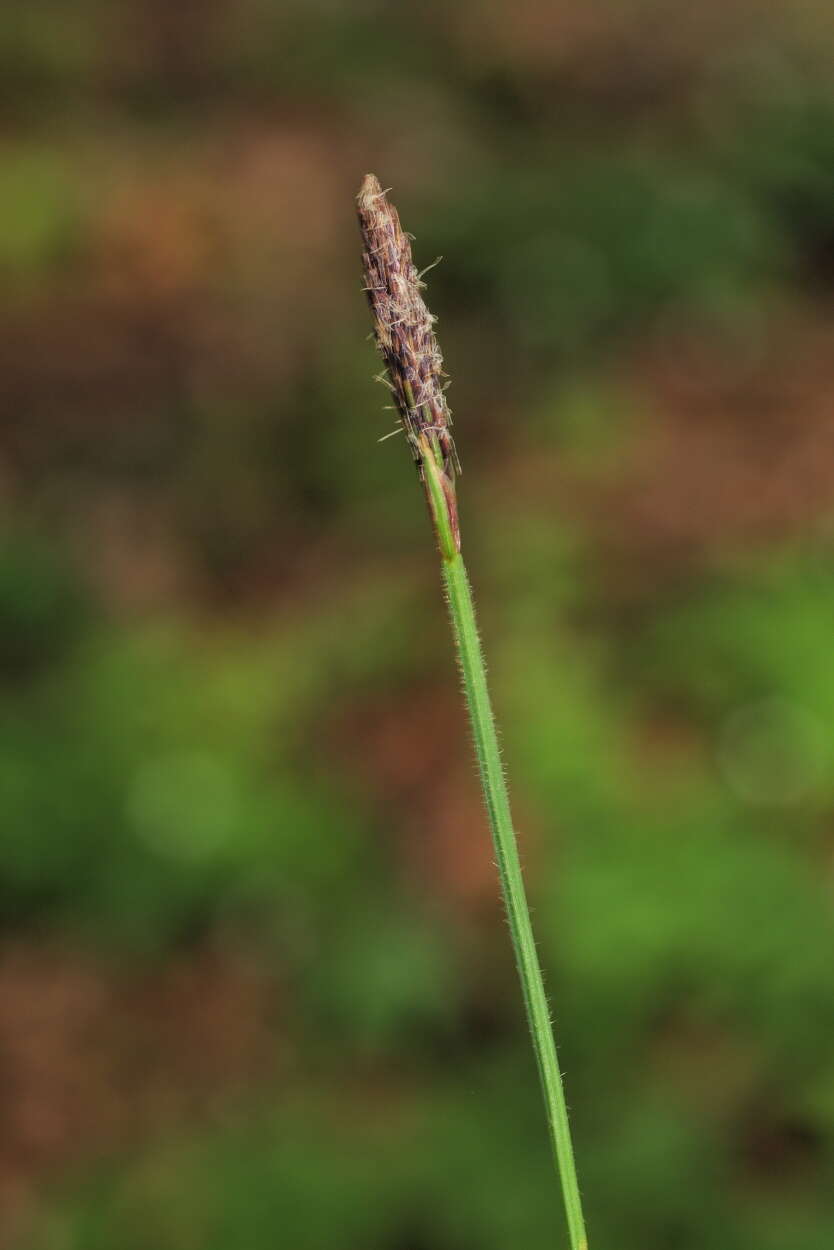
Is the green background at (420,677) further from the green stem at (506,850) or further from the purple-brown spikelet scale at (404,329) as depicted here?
the purple-brown spikelet scale at (404,329)

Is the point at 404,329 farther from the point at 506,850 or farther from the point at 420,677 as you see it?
the point at 420,677

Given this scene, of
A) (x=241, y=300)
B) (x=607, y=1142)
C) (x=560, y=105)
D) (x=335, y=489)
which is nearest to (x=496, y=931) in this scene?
(x=607, y=1142)

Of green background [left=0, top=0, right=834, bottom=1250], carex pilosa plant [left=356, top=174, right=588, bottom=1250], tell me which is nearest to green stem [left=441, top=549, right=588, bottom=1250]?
carex pilosa plant [left=356, top=174, right=588, bottom=1250]

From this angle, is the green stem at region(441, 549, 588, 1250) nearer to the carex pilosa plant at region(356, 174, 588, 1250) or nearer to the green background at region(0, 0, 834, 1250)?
the carex pilosa plant at region(356, 174, 588, 1250)

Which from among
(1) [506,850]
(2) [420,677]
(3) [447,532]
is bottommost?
(1) [506,850]

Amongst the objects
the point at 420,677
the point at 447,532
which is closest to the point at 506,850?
the point at 447,532

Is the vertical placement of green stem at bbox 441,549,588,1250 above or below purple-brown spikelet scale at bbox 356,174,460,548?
below
